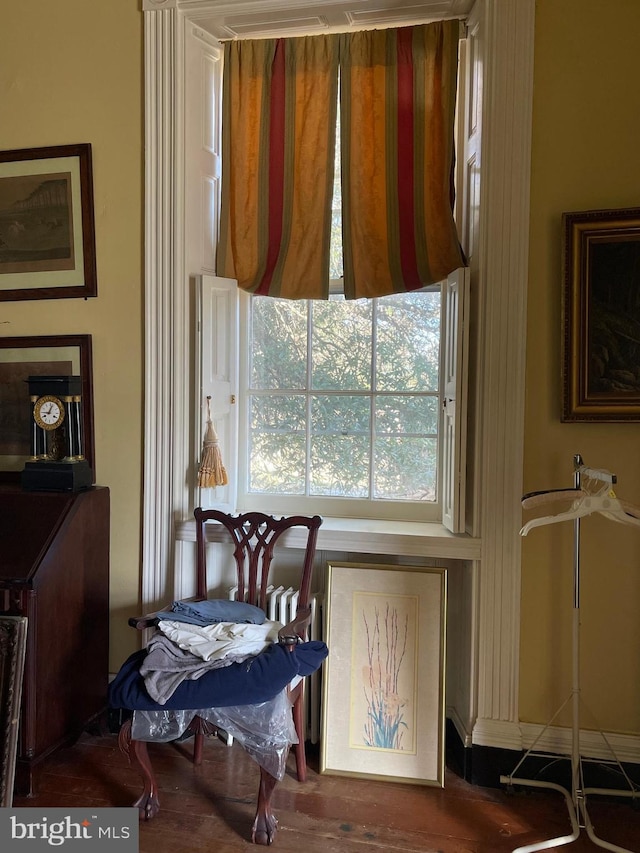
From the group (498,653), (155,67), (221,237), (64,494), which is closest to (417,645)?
(498,653)

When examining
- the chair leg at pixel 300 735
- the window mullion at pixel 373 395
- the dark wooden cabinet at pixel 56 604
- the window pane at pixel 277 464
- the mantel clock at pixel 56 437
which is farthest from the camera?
the window pane at pixel 277 464

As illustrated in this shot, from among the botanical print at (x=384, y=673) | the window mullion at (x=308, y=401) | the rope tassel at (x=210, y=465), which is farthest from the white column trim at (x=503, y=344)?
the rope tassel at (x=210, y=465)

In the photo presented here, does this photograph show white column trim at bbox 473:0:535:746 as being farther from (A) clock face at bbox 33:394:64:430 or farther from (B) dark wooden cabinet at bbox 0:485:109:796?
(A) clock face at bbox 33:394:64:430

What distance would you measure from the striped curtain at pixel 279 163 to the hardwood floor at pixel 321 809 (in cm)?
203

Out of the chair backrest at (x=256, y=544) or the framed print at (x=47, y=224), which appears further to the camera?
the framed print at (x=47, y=224)

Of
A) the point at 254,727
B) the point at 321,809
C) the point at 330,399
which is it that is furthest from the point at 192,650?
the point at 330,399

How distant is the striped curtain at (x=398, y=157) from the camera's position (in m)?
2.86

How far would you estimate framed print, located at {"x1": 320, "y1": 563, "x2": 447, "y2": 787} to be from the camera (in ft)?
8.56

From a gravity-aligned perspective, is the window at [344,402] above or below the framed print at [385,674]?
above

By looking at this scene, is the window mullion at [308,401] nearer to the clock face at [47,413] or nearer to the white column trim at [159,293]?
the white column trim at [159,293]

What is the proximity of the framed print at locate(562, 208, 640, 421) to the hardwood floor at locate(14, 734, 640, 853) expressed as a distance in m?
1.45

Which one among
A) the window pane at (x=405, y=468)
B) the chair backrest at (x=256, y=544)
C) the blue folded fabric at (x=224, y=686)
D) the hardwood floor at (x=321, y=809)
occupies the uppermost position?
the window pane at (x=405, y=468)

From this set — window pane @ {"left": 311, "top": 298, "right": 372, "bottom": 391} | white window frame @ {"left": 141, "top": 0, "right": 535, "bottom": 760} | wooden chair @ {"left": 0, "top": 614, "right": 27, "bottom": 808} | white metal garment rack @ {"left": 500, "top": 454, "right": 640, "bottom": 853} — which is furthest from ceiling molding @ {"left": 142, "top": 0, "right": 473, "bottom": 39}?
wooden chair @ {"left": 0, "top": 614, "right": 27, "bottom": 808}

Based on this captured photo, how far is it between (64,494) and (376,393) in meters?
1.43
